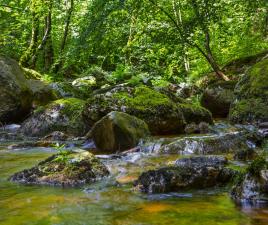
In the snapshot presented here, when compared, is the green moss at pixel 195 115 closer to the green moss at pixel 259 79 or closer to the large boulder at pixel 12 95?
the green moss at pixel 259 79

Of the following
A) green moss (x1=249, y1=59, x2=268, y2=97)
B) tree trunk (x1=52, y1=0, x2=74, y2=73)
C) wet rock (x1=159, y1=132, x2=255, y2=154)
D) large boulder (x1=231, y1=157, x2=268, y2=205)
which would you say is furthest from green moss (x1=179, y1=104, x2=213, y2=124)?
tree trunk (x1=52, y1=0, x2=74, y2=73)

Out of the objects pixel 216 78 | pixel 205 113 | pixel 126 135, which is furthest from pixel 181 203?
pixel 216 78

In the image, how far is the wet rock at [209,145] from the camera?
7.24 meters

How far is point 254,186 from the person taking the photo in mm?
3941

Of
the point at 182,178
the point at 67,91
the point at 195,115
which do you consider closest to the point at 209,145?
the point at 182,178

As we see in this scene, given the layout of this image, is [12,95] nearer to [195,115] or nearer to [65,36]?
[195,115]

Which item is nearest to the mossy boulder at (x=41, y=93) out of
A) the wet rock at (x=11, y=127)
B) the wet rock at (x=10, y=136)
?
the wet rock at (x=11, y=127)

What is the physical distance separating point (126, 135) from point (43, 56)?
16.9 m

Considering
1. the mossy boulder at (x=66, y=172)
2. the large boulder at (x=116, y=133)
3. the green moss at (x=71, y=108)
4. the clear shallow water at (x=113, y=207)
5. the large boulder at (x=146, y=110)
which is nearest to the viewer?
the clear shallow water at (x=113, y=207)

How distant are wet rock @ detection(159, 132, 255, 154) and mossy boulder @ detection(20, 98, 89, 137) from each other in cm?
367

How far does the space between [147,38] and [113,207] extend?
13719mm

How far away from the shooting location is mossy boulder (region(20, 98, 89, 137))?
10.8 metres

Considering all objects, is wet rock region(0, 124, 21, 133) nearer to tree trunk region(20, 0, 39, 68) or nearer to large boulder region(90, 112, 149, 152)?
large boulder region(90, 112, 149, 152)

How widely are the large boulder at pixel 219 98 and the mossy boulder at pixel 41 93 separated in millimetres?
→ 4933
